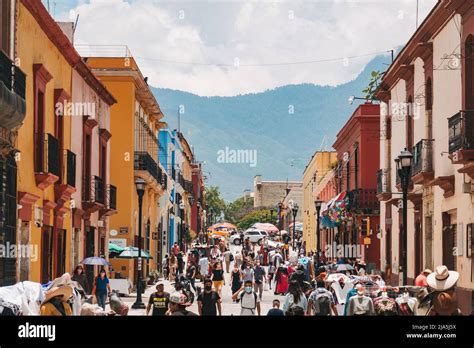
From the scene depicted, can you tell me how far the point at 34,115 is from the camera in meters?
21.3

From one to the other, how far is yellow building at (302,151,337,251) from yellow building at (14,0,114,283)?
28831 mm

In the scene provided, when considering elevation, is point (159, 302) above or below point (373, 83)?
below

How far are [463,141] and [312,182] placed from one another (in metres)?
43.8

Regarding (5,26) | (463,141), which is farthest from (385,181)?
(5,26)

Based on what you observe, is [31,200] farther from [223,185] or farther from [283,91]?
[223,185]

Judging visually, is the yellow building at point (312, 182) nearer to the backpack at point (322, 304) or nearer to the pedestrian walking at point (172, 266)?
the pedestrian walking at point (172, 266)

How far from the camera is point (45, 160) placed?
21.6 metres

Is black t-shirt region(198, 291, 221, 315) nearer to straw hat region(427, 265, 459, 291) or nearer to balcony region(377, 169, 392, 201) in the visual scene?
straw hat region(427, 265, 459, 291)

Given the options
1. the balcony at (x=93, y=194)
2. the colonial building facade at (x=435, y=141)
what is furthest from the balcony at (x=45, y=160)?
the colonial building facade at (x=435, y=141)

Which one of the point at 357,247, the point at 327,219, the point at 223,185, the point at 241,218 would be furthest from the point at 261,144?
the point at 223,185

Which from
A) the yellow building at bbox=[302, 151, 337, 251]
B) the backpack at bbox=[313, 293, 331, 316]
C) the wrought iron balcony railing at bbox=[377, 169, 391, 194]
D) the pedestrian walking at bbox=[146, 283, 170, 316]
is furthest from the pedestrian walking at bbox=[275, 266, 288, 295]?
the yellow building at bbox=[302, 151, 337, 251]

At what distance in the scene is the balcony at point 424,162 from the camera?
23875 millimetres

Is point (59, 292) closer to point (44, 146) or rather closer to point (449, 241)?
point (44, 146)

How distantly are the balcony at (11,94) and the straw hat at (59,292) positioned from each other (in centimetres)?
754
